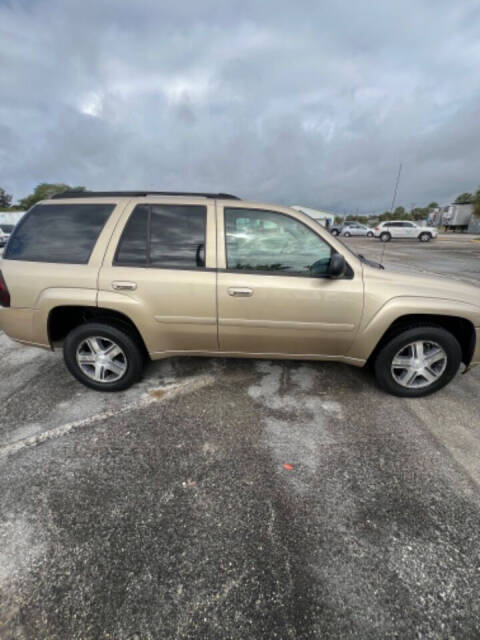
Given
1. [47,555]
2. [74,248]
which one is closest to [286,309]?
[74,248]

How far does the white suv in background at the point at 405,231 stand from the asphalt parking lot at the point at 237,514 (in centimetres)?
2687

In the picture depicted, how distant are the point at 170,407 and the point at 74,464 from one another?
33.0 inches

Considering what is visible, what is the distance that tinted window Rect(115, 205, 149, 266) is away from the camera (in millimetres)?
2516

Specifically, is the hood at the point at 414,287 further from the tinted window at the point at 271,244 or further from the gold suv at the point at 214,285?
the tinted window at the point at 271,244

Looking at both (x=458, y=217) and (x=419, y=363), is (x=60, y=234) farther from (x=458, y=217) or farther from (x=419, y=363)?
(x=458, y=217)

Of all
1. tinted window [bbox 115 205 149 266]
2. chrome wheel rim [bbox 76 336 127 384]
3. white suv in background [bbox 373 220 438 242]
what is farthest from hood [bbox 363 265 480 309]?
white suv in background [bbox 373 220 438 242]

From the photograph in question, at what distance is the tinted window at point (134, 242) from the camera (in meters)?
2.52

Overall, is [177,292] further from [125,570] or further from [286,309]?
[125,570]

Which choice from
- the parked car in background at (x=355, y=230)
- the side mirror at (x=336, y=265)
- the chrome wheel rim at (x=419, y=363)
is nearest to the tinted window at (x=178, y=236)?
the side mirror at (x=336, y=265)

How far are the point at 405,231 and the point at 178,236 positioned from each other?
28739 mm

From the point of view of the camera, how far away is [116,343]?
271 centimetres

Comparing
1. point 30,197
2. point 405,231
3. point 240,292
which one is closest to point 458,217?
point 405,231

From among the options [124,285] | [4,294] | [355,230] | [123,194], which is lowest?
[4,294]

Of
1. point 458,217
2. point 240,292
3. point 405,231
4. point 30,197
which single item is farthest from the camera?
point 30,197
